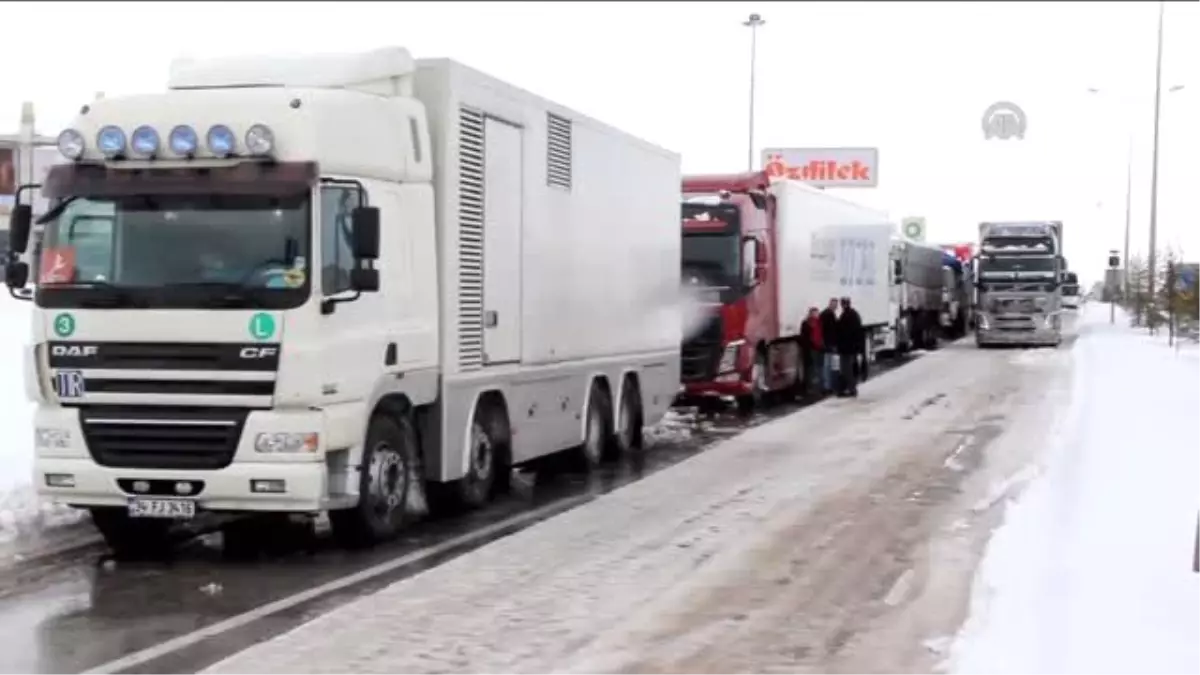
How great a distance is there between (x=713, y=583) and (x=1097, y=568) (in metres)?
2.39

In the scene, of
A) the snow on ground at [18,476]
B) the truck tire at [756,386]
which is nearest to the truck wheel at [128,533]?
→ the snow on ground at [18,476]

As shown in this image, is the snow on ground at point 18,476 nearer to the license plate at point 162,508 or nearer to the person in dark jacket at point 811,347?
the license plate at point 162,508

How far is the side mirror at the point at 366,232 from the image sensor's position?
1011cm

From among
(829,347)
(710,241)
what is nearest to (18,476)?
(710,241)

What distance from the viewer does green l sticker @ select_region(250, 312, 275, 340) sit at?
987cm

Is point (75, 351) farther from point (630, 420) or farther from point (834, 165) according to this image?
point (834, 165)

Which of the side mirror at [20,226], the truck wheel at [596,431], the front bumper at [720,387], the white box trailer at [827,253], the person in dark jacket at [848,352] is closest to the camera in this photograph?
the side mirror at [20,226]

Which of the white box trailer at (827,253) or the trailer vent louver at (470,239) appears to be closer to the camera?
the trailer vent louver at (470,239)

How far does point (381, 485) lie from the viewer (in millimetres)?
11000

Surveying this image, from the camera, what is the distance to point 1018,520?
38.3ft

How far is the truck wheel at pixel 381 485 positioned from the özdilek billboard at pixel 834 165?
7101 cm

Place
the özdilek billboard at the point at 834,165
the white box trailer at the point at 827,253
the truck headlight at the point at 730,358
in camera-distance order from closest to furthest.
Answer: the truck headlight at the point at 730,358, the white box trailer at the point at 827,253, the özdilek billboard at the point at 834,165

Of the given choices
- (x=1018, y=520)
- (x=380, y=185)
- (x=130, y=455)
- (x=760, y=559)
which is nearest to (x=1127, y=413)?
(x=1018, y=520)

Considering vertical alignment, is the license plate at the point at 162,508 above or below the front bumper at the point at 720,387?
above
